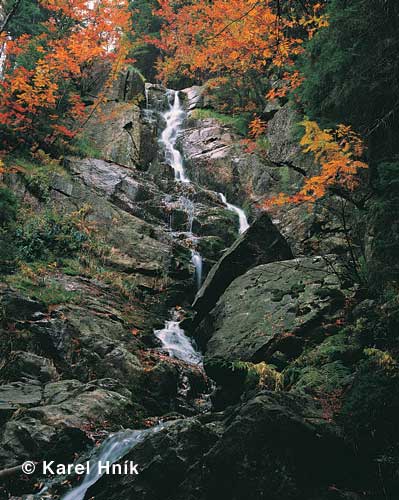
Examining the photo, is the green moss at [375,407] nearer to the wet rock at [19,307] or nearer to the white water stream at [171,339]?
the white water stream at [171,339]

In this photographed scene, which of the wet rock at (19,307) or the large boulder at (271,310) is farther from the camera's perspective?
the wet rock at (19,307)

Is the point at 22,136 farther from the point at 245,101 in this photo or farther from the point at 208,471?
the point at 208,471

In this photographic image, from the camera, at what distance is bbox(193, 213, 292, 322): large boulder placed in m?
10.3

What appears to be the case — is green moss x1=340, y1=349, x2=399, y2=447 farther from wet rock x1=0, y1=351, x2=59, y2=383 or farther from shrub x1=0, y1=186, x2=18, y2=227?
shrub x1=0, y1=186, x2=18, y2=227

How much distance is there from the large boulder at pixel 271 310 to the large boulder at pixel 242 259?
1.87 ft

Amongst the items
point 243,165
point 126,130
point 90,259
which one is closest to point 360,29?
point 90,259

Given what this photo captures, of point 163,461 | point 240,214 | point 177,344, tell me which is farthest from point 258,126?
point 163,461

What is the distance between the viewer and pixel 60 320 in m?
8.57

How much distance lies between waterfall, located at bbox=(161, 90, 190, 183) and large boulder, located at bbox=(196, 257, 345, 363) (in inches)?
367

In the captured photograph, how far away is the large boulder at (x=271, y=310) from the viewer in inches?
288

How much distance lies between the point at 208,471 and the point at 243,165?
14.2 metres

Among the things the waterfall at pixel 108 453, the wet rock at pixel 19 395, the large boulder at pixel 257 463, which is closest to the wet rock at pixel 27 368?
the wet rock at pixel 19 395

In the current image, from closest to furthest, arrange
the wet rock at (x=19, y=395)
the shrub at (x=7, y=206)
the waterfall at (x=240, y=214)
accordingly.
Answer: the wet rock at (x=19, y=395) < the shrub at (x=7, y=206) < the waterfall at (x=240, y=214)

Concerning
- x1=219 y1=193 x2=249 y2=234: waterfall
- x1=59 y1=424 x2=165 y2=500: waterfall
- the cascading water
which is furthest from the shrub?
x1=59 y1=424 x2=165 y2=500: waterfall
